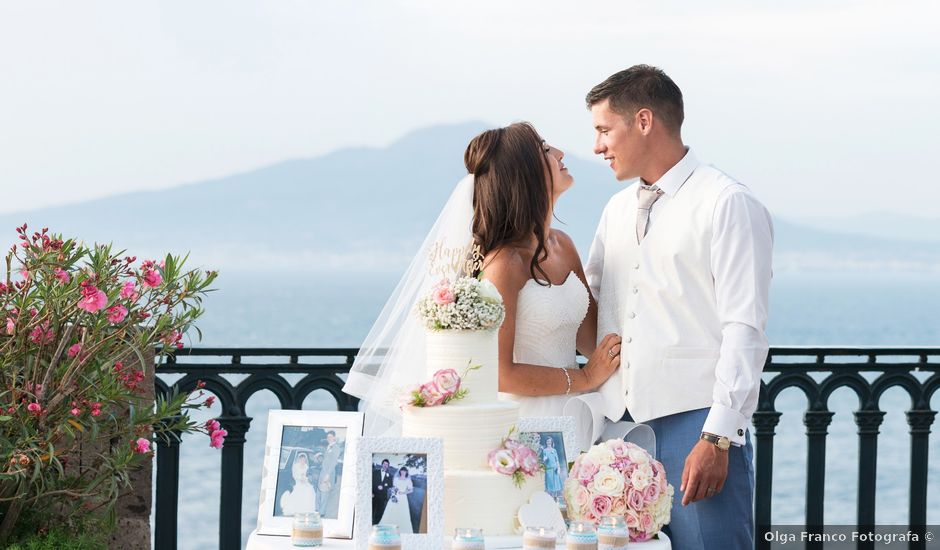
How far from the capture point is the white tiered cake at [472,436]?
2613 millimetres

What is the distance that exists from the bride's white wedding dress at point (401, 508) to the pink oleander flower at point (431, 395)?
0.23 metres

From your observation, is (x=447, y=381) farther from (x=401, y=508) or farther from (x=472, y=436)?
(x=401, y=508)

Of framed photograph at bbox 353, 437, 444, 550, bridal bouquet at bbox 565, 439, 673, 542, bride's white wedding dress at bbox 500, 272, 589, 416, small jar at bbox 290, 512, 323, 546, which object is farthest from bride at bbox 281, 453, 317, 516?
bride's white wedding dress at bbox 500, 272, 589, 416

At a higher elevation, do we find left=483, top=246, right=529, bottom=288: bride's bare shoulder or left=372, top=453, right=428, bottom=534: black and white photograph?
left=483, top=246, right=529, bottom=288: bride's bare shoulder

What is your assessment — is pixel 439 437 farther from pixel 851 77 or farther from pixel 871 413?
pixel 851 77

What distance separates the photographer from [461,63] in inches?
2272

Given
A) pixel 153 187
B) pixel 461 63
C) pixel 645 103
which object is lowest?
pixel 645 103

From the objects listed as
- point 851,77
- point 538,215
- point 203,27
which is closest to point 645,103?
point 538,215

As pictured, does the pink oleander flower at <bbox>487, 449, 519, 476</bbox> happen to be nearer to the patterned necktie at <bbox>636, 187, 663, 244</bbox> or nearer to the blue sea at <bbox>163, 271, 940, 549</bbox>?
the patterned necktie at <bbox>636, 187, 663, 244</bbox>

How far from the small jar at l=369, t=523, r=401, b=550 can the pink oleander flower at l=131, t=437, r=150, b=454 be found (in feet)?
3.95

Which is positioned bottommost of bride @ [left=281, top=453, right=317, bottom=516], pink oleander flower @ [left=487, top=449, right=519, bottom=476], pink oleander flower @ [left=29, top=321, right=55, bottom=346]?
bride @ [left=281, top=453, right=317, bottom=516]

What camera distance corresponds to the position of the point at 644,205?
3332 mm

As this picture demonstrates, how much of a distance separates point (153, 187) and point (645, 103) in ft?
249

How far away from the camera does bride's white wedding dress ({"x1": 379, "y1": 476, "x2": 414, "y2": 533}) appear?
2.52m
